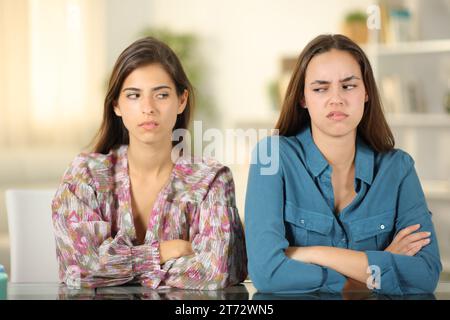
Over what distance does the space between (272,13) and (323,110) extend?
3116 mm

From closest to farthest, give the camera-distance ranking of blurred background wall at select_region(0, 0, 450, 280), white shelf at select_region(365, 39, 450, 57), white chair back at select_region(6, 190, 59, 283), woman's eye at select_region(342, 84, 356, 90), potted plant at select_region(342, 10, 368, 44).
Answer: woman's eye at select_region(342, 84, 356, 90) < white chair back at select_region(6, 190, 59, 283) < white shelf at select_region(365, 39, 450, 57) < blurred background wall at select_region(0, 0, 450, 280) < potted plant at select_region(342, 10, 368, 44)

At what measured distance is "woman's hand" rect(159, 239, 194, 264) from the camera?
1.27 m

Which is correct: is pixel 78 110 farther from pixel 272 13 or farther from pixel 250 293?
pixel 250 293

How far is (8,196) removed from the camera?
1.54 m

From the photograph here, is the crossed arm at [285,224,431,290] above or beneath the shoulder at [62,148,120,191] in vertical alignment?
beneath

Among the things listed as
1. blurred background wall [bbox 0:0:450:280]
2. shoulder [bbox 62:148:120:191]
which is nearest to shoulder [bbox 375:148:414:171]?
shoulder [bbox 62:148:120:191]

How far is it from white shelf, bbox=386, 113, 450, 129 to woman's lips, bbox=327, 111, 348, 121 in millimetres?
2022

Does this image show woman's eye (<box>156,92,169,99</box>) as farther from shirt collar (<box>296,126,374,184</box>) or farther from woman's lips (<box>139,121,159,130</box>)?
shirt collar (<box>296,126,374,184</box>)

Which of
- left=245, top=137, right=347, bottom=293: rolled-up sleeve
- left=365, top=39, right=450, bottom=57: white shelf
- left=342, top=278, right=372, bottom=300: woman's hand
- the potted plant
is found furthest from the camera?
the potted plant

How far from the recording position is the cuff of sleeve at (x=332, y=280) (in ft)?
3.86

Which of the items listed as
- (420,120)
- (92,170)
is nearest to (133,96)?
(92,170)

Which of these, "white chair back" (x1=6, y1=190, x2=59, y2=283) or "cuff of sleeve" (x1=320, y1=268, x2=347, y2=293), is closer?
"cuff of sleeve" (x1=320, y1=268, x2=347, y2=293)

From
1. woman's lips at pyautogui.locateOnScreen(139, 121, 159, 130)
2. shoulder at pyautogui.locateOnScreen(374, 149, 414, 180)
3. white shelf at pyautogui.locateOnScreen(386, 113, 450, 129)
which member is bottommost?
white shelf at pyautogui.locateOnScreen(386, 113, 450, 129)
